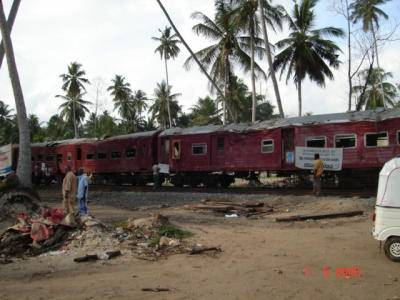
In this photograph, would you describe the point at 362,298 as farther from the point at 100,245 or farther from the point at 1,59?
the point at 1,59

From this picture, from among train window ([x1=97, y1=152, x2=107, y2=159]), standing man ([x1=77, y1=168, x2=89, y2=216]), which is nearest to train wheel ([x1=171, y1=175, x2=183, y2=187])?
train window ([x1=97, y1=152, x2=107, y2=159])

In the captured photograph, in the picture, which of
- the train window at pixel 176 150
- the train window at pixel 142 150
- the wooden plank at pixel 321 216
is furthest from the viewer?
the train window at pixel 142 150

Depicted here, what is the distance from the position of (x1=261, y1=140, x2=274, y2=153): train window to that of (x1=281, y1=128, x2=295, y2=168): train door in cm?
60

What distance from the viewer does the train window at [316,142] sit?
21016 millimetres

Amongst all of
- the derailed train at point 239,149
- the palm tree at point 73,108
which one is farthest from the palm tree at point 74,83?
the derailed train at point 239,149

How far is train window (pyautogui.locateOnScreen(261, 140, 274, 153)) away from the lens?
74.2 feet

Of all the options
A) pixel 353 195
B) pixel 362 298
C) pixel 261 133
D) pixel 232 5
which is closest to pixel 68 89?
pixel 232 5

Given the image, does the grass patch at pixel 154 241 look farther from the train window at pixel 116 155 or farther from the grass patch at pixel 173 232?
the train window at pixel 116 155

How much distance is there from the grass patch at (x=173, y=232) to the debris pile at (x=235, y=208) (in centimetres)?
386

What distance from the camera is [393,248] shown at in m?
8.56

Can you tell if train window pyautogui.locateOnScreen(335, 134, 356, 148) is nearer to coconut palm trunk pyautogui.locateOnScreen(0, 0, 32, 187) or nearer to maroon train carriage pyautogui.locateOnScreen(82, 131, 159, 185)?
maroon train carriage pyautogui.locateOnScreen(82, 131, 159, 185)

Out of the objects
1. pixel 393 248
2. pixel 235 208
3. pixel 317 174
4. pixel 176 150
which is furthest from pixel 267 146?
pixel 393 248

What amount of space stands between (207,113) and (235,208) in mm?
43015

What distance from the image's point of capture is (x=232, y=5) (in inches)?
1374
